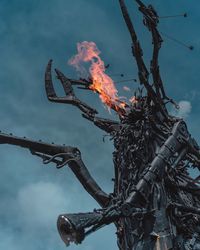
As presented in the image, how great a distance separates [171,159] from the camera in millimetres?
12844

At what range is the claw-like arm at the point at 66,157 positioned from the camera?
13.7m

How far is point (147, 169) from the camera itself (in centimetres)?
1194

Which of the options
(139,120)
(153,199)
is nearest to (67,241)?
(153,199)

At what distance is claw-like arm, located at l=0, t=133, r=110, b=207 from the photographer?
539 inches

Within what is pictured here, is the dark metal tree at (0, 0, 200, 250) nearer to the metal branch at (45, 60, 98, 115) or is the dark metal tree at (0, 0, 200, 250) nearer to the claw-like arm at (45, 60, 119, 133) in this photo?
the claw-like arm at (45, 60, 119, 133)

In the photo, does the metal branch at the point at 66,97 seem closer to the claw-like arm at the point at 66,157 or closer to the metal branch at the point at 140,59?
the claw-like arm at the point at 66,157

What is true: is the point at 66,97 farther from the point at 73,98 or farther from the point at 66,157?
the point at 66,157

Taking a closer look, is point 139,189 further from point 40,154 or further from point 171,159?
point 40,154

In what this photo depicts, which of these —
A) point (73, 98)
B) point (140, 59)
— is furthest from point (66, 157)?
point (140, 59)

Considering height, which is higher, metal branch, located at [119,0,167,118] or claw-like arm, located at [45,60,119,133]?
claw-like arm, located at [45,60,119,133]

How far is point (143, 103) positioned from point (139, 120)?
1.96ft

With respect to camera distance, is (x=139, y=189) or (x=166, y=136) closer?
(x=139, y=189)

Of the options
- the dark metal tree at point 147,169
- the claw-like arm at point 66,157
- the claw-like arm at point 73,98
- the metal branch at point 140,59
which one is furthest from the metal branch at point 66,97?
the metal branch at point 140,59

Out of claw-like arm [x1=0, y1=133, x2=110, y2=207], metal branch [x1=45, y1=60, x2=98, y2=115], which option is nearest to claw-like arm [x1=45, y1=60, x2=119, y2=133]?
metal branch [x1=45, y1=60, x2=98, y2=115]
